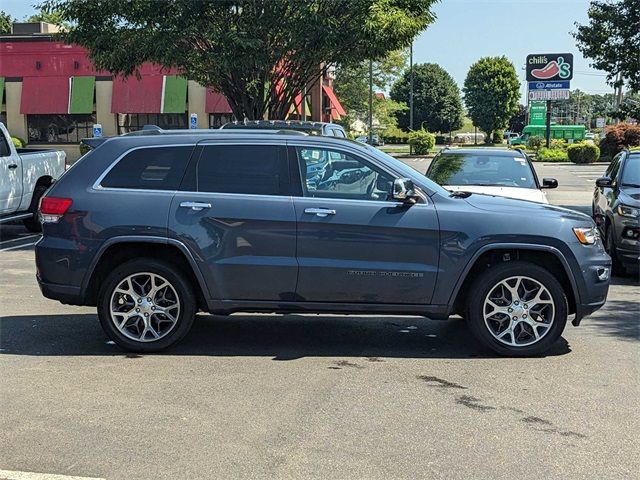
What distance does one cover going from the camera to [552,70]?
4947 cm

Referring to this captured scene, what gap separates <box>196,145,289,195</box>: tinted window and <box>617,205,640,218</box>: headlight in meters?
5.44

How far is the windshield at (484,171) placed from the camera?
1024cm

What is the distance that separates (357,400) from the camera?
493 cm

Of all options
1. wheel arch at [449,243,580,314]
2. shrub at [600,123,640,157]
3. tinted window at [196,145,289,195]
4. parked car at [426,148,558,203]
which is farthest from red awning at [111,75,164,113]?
wheel arch at [449,243,580,314]

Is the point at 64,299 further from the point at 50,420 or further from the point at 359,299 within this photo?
the point at 359,299

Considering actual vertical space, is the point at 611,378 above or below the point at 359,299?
below

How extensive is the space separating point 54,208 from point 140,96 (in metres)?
32.8

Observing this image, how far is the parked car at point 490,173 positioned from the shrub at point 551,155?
118 feet

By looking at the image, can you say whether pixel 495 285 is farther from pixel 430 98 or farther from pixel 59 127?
pixel 430 98

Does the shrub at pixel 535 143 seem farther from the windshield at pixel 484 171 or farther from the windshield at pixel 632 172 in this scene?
the windshield at pixel 484 171

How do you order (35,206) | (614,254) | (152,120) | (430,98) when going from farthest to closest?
(430,98), (152,120), (35,206), (614,254)

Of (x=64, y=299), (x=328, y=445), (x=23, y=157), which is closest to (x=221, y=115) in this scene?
(x=23, y=157)

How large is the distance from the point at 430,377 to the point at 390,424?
3.36 ft

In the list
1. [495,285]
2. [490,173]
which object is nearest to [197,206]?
[495,285]
